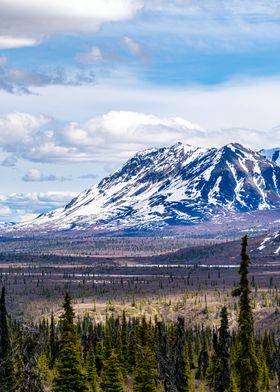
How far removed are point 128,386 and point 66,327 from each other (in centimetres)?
6083

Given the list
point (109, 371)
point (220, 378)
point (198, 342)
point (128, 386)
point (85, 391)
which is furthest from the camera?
point (198, 342)

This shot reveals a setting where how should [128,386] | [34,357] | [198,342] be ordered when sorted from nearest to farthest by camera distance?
1. [34,357]
2. [128,386]
3. [198,342]

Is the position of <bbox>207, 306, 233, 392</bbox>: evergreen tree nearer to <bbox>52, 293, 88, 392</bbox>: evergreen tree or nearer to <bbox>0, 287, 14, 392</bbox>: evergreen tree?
<bbox>52, 293, 88, 392</bbox>: evergreen tree

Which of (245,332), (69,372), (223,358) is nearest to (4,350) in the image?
(69,372)

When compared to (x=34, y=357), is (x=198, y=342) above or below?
below

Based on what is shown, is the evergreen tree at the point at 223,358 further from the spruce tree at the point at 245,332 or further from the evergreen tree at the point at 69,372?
the evergreen tree at the point at 69,372

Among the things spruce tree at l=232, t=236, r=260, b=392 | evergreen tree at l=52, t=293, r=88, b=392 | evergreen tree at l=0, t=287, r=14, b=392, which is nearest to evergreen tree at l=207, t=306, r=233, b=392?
spruce tree at l=232, t=236, r=260, b=392

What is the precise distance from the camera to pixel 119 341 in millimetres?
120438

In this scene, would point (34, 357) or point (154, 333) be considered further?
point (154, 333)

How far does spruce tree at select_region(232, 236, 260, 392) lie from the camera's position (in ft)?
176

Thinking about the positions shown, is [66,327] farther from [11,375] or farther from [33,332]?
[33,332]

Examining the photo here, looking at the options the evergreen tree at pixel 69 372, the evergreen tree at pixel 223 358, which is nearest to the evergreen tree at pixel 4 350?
the evergreen tree at pixel 69 372

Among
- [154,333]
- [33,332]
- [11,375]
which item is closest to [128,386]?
[154,333]

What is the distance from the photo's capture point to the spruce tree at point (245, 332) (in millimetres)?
53562
